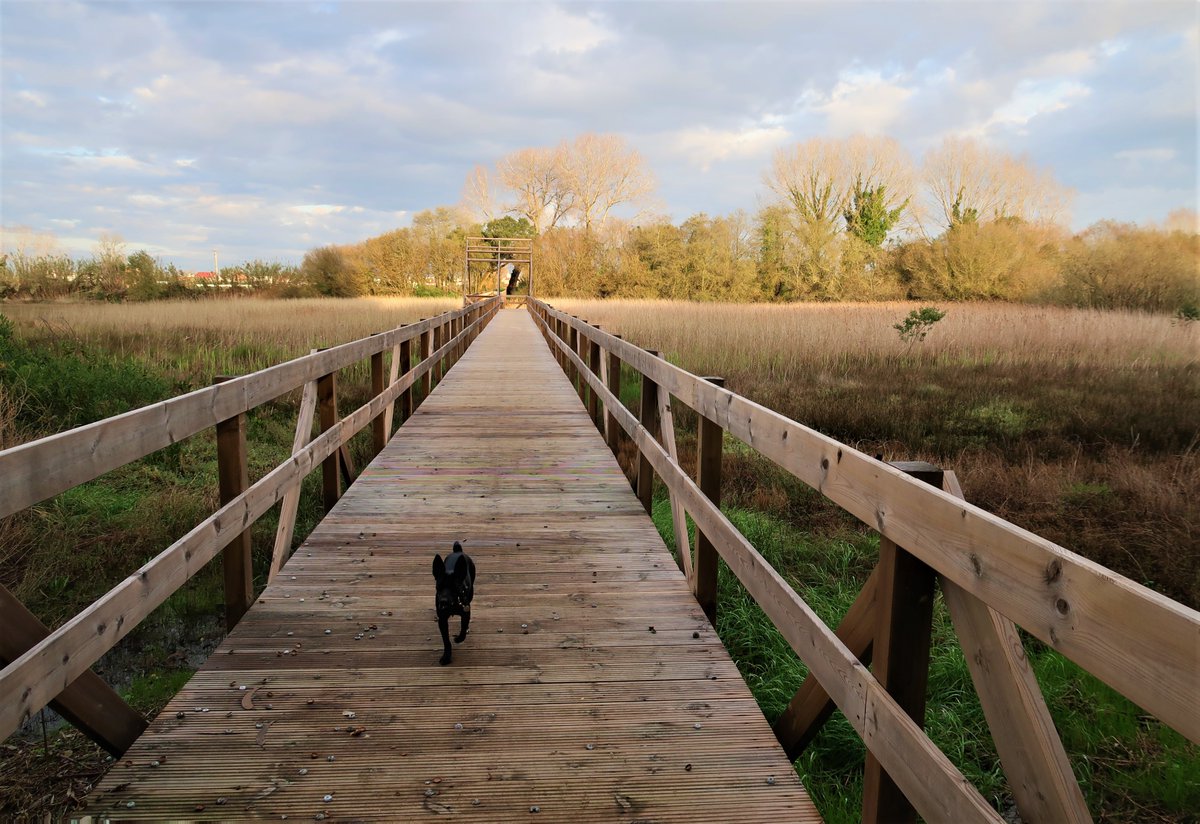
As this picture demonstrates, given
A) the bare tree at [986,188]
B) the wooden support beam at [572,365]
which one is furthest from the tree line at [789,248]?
the wooden support beam at [572,365]

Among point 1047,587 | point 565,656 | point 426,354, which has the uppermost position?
point 1047,587

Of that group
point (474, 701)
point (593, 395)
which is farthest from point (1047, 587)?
point (593, 395)

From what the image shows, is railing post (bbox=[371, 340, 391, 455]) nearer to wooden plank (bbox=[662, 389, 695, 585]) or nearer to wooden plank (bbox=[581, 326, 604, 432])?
wooden plank (bbox=[581, 326, 604, 432])

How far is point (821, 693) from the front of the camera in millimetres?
2160

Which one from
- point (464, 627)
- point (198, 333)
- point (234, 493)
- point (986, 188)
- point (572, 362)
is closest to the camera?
point (464, 627)

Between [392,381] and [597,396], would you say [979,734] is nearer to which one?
[597,396]

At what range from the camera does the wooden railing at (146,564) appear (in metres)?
1.74

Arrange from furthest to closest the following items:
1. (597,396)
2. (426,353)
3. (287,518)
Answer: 1. (426,353)
2. (597,396)
3. (287,518)

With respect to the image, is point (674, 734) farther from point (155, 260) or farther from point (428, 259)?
point (428, 259)

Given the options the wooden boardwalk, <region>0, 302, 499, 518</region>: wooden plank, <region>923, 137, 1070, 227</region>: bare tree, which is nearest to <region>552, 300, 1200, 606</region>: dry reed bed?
the wooden boardwalk

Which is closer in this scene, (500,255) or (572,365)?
(572,365)

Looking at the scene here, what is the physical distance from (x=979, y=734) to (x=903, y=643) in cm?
205

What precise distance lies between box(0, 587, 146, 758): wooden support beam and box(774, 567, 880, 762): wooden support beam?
6.36ft

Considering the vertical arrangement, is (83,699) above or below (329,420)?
below
